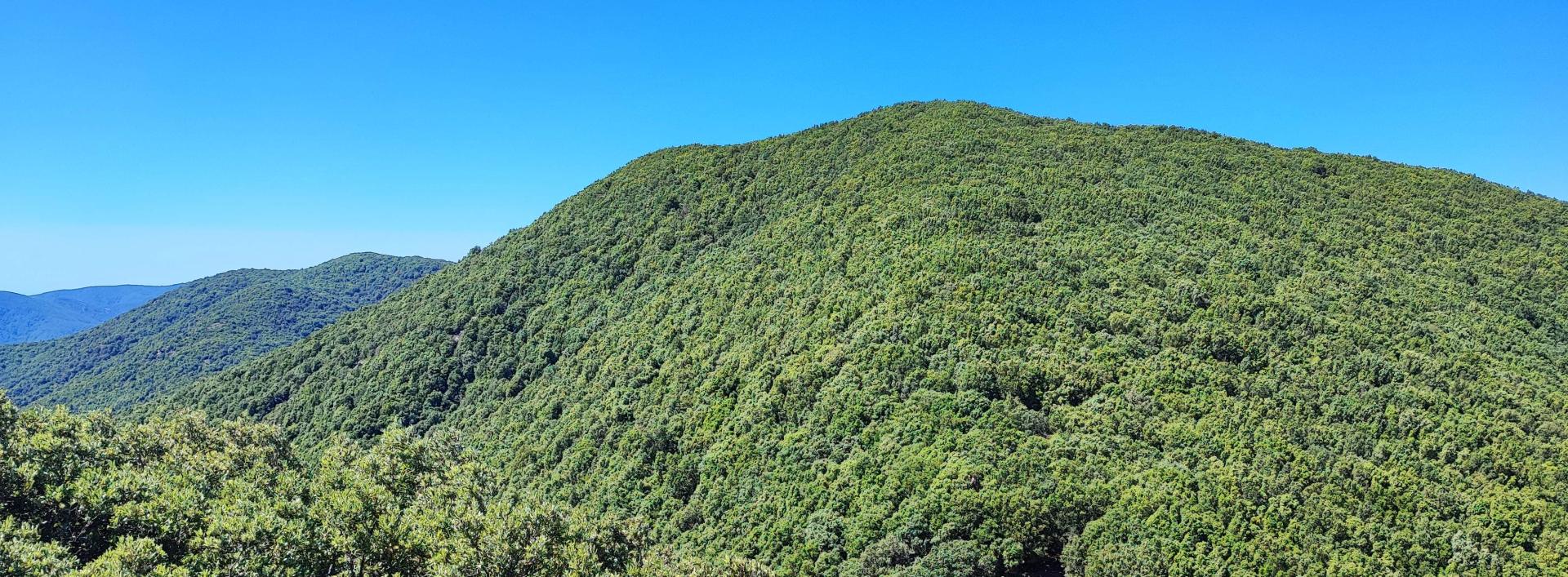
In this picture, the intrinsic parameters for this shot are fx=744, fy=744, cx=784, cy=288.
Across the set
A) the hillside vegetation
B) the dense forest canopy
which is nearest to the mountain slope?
the dense forest canopy

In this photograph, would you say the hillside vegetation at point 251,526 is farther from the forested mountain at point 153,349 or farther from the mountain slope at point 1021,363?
the forested mountain at point 153,349

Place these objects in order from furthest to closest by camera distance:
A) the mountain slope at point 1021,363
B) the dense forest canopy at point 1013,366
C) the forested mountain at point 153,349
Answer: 1. the forested mountain at point 153,349
2. the mountain slope at point 1021,363
3. the dense forest canopy at point 1013,366

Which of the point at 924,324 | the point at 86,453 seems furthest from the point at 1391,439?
the point at 86,453

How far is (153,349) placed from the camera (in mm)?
162125

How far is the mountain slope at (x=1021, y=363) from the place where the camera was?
4172 cm

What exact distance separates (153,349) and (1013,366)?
18886 centimetres

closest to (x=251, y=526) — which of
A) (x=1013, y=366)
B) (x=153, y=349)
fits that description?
(x=1013, y=366)

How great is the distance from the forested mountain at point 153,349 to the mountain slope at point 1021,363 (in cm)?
5758

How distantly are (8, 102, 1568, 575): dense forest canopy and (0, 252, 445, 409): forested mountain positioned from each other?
56.3m

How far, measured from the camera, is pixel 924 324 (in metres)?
58.6

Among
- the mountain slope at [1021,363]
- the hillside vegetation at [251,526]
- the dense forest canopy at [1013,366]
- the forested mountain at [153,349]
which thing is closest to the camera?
the hillside vegetation at [251,526]

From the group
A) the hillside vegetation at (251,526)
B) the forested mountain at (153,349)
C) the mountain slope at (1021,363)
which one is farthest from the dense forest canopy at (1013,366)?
the forested mountain at (153,349)

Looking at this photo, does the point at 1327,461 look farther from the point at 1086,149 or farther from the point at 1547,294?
the point at 1086,149

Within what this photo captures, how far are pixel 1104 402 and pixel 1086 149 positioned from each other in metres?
50.0
